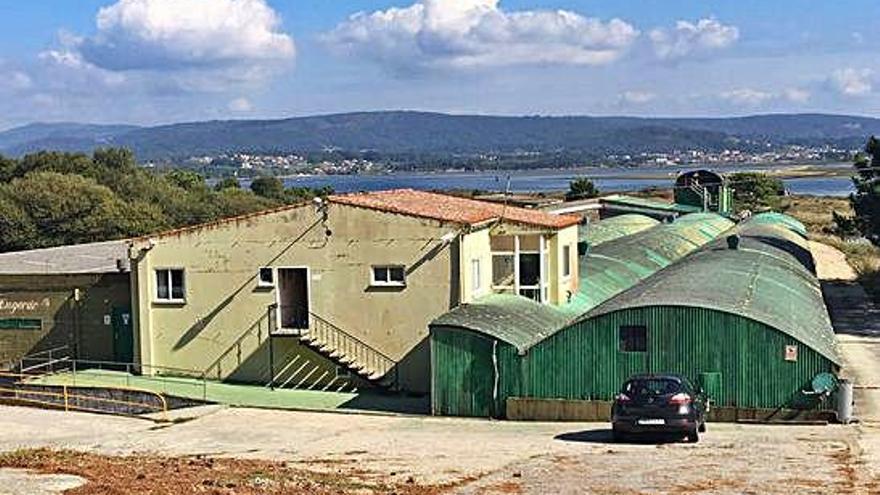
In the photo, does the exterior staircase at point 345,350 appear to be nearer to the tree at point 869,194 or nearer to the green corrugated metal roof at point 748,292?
the green corrugated metal roof at point 748,292

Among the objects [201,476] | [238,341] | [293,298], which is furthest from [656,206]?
[201,476]

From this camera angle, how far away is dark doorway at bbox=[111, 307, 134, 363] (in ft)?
119

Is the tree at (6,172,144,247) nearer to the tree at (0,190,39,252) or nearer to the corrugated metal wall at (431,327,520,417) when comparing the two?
the tree at (0,190,39,252)

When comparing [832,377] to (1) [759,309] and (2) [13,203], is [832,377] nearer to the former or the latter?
(1) [759,309]

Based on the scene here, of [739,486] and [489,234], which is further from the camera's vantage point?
[489,234]

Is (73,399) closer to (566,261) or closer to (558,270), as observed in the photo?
(558,270)

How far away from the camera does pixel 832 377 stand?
82.3 feet

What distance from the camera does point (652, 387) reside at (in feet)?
75.4

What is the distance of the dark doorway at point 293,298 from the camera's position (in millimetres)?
33688

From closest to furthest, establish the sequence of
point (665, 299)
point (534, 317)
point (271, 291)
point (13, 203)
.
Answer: point (665, 299)
point (534, 317)
point (271, 291)
point (13, 203)

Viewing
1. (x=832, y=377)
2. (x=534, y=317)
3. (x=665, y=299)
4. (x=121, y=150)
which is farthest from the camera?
(x=121, y=150)

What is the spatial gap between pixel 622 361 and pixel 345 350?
371 inches

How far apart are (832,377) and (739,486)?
7835 millimetres

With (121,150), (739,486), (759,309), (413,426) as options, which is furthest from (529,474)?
(121,150)
